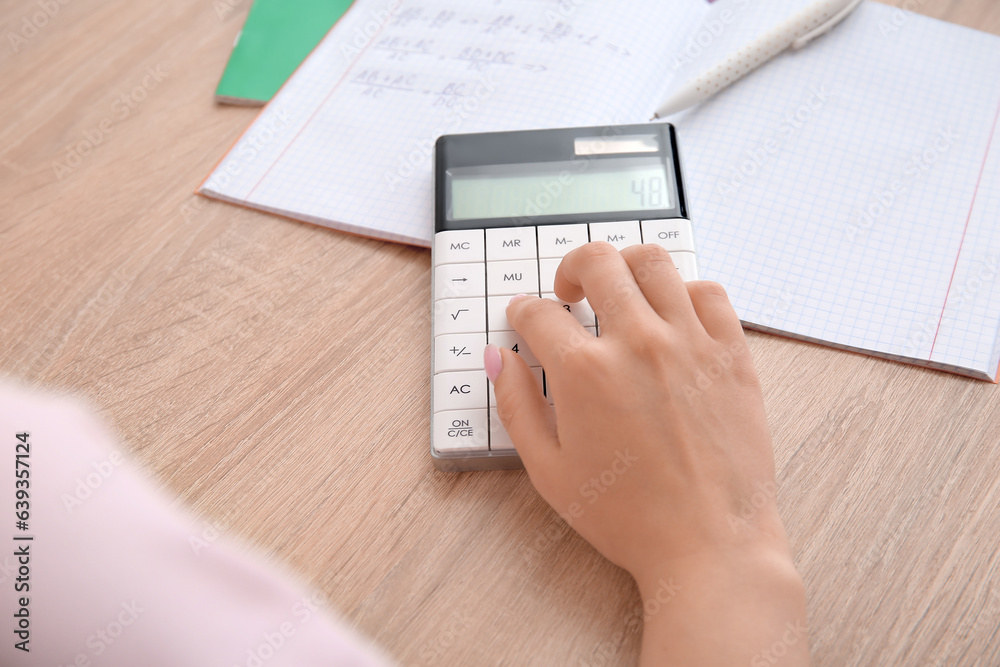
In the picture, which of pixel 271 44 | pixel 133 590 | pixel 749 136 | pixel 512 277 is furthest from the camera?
pixel 271 44

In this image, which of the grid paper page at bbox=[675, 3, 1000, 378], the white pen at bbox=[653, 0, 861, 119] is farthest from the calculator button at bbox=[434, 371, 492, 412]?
the white pen at bbox=[653, 0, 861, 119]

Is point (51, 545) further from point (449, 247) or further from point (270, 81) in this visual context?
point (270, 81)

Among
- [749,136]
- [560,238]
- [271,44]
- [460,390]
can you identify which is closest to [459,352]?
[460,390]

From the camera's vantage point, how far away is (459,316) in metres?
0.52

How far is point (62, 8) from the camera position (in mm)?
772

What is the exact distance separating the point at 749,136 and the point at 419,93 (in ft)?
1.15

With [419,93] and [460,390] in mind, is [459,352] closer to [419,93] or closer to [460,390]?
[460,390]

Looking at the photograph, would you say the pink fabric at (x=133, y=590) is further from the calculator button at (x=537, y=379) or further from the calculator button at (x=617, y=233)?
the calculator button at (x=617, y=233)

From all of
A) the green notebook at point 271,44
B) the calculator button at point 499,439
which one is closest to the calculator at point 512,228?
the calculator button at point 499,439

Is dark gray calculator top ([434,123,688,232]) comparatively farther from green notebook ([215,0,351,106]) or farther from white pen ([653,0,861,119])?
green notebook ([215,0,351,106])

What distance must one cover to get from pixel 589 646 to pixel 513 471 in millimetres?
127

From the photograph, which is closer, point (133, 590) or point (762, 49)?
point (133, 590)

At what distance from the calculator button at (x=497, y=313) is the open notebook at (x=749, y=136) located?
0.12 m

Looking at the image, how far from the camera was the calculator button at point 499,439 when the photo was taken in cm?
46
